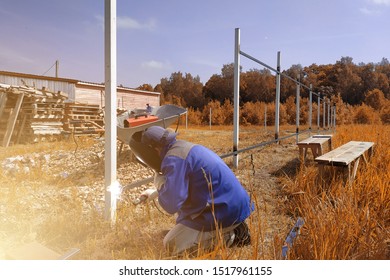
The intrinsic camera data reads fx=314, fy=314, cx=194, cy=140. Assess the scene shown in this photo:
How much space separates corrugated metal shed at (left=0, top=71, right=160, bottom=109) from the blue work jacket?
31.4 ft

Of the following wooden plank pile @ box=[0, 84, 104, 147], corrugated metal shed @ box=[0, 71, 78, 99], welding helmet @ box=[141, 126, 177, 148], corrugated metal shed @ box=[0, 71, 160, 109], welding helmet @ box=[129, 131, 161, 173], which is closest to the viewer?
welding helmet @ box=[141, 126, 177, 148]

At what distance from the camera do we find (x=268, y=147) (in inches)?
285

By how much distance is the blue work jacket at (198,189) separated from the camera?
1.96m

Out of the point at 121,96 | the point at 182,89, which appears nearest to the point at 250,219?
the point at 182,89

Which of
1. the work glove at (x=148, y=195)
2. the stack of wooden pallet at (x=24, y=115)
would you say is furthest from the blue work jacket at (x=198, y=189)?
the stack of wooden pallet at (x=24, y=115)

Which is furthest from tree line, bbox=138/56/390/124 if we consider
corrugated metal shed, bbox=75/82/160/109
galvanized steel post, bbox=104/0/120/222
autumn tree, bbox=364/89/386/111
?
galvanized steel post, bbox=104/0/120/222

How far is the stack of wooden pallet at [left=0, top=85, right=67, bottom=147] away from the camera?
9.86m

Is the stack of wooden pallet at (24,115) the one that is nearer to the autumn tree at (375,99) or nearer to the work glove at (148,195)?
the work glove at (148,195)

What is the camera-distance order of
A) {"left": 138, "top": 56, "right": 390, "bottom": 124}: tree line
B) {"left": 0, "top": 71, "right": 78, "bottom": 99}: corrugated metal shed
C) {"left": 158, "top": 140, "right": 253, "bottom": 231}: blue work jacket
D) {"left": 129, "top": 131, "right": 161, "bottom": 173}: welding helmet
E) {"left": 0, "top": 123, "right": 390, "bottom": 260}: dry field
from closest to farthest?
{"left": 0, "top": 123, "right": 390, "bottom": 260}: dry field < {"left": 158, "top": 140, "right": 253, "bottom": 231}: blue work jacket < {"left": 129, "top": 131, "right": 161, "bottom": 173}: welding helmet < {"left": 138, "top": 56, "right": 390, "bottom": 124}: tree line < {"left": 0, "top": 71, "right": 78, "bottom": 99}: corrugated metal shed

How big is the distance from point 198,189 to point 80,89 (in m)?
16.7

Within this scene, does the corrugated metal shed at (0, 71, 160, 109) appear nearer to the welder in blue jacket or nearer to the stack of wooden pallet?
the stack of wooden pallet
